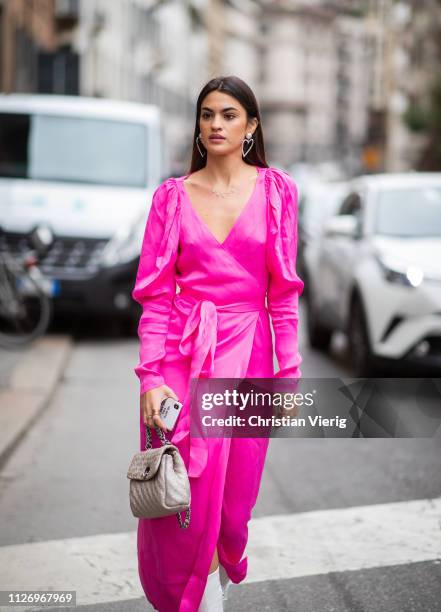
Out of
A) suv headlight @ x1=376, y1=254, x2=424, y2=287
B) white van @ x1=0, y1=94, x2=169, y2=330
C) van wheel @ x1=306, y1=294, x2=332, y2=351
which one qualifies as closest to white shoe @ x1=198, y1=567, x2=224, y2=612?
suv headlight @ x1=376, y1=254, x2=424, y2=287

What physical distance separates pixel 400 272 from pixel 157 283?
5251 millimetres

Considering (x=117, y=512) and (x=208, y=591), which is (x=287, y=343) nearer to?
(x=208, y=591)

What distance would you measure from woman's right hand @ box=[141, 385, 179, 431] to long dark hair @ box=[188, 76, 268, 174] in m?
0.71

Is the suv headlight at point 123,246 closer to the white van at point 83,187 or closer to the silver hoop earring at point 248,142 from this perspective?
the white van at point 83,187

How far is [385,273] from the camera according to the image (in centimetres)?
852

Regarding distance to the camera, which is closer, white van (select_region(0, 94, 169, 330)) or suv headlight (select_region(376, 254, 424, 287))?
suv headlight (select_region(376, 254, 424, 287))

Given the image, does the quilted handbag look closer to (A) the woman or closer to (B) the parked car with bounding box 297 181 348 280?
(A) the woman

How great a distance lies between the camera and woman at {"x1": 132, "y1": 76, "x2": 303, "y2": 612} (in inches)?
130

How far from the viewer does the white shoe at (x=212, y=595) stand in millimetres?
3379

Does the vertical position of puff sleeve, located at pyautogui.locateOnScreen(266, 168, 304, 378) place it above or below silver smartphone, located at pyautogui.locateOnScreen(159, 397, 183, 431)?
above

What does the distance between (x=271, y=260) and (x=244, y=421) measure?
19.2 inches

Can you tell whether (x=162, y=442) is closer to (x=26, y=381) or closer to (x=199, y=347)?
(x=199, y=347)

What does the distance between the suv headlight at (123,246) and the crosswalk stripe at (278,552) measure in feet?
20.2

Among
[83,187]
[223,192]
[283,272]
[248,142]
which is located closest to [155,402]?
[283,272]
